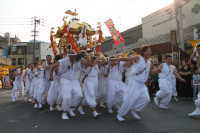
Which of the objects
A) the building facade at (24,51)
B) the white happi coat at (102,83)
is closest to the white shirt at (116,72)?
the white happi coat at (102,83)

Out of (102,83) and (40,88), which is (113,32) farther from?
(40,88)

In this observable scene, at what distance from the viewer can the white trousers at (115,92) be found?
7348mm

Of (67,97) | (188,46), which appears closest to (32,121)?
(67,97)

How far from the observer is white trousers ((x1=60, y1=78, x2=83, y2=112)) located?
6.58m

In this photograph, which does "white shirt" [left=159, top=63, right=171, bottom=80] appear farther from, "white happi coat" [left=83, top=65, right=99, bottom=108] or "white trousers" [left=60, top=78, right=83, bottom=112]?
"white trousers" [left=60, top=78, right=83, bottom=112]

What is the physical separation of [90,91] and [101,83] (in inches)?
57.9

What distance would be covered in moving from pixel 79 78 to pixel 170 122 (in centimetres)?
266

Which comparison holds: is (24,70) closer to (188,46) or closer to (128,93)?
(128,93)

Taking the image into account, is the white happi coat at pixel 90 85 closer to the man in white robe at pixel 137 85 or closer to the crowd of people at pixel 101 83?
the crowd of people at pixel 101 83

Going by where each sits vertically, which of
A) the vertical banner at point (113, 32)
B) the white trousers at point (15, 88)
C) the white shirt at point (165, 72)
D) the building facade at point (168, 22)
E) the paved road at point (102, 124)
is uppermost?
the building facade at point (168, 22)

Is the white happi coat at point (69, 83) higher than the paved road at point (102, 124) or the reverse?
higher

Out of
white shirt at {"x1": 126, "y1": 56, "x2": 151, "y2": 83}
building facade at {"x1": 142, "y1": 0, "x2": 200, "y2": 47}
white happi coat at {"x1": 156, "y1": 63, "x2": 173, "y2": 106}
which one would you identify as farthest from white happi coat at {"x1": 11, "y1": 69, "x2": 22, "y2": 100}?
building facade at {"x1": 142, "y1": 0, "x2": 200, "y2": 47}

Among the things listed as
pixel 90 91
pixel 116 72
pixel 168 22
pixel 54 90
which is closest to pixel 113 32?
pixel 116 72

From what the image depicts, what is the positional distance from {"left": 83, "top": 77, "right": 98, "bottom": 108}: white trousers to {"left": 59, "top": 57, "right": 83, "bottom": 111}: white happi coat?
0.72ft
